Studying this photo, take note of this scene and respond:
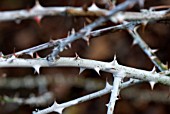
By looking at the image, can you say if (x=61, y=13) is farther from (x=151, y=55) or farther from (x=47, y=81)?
(x=47, y=81)

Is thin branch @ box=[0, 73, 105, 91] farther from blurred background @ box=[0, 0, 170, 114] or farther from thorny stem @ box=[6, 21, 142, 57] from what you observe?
thorny stem @ box=[6, 21, 142, 57]

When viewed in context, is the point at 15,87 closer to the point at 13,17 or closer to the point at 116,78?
the point at 116,78

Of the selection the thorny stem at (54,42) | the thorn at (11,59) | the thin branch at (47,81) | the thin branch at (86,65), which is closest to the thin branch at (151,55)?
the thin branch at (86,65)

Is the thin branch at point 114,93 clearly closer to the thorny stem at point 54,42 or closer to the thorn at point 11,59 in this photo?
the thorny stem at point 54,42

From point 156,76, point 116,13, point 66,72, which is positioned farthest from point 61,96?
point 116,13

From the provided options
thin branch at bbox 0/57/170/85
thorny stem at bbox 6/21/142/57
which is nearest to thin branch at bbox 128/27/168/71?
thin branch at bbox 0/57/170/85

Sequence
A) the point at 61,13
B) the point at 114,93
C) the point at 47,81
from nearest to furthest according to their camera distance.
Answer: the point at 61,13, the point at 114,93, the point at 47,81

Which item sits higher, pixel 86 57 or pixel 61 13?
pixel 61 13

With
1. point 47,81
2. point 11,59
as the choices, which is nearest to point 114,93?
point 11,59

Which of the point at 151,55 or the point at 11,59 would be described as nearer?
the point at 11,59
